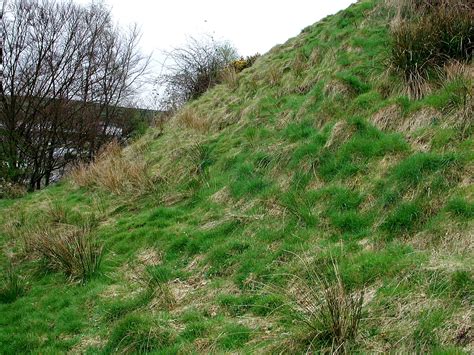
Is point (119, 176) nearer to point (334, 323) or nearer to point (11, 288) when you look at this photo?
point (11, 288)

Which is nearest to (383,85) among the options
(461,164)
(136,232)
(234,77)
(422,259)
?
(461,164)

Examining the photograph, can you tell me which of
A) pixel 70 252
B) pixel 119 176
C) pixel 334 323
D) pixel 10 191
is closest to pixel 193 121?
pixel 119 176

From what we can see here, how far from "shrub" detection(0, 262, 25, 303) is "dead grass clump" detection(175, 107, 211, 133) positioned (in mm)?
5686

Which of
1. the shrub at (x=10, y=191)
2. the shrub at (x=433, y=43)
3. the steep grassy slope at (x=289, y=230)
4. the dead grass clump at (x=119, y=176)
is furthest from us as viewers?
the shrub at (x=10, y=191)

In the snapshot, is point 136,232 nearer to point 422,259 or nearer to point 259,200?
point 259,200

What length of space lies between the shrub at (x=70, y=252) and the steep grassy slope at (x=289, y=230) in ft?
0.52

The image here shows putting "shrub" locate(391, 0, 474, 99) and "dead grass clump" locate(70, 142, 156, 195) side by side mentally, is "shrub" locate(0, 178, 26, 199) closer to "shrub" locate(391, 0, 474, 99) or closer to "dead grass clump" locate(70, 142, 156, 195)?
"dead grass clump" locate(70, 142, 156, 195)

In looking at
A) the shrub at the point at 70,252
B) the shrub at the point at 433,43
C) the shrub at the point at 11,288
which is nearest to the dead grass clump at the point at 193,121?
Answer: the shrub at the point at 70,252

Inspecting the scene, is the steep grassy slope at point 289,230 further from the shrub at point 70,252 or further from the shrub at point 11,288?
the shrub at point 70,252

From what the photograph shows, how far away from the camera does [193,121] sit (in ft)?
38.7

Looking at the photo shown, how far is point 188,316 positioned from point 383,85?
4938 millimetres

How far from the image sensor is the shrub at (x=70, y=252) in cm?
649

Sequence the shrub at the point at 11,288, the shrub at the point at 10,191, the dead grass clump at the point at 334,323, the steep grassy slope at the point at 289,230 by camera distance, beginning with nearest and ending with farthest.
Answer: the dead grass clump at the point at 334,323
the steep grassy slope at the point at 289,230
the shrub at the point at 11,288
the shrub at the point at 10,191

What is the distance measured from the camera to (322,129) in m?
7.15
